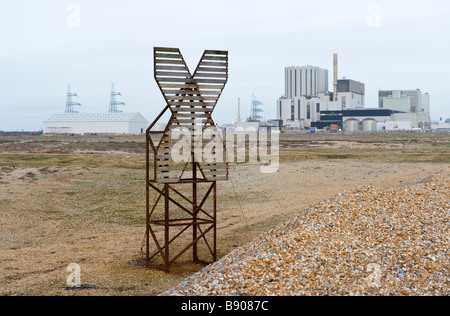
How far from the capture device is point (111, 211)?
2903 centimetres

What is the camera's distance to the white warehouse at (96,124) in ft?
554

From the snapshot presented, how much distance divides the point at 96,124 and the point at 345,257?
6533 inches

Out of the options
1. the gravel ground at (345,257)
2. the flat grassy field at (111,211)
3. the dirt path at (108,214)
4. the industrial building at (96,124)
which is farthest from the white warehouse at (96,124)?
the gravel ground at (345,257)

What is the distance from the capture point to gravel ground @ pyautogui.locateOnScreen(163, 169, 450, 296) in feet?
37.7

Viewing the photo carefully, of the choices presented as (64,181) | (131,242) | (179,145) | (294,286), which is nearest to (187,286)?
(294,286)

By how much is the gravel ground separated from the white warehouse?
156 metres

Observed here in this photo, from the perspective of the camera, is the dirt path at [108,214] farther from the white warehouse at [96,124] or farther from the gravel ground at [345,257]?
the white warehouse at [96,124]

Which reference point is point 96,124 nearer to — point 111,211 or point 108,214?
point 111,211

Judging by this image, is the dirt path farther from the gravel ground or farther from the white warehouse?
the white warehouse

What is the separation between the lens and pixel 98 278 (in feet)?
51.1

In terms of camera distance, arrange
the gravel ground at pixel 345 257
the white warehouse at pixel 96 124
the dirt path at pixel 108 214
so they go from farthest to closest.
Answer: the white warehouse at pixel 96 124 → the dirt path at pixel 108 214 → the gravel ground at pixel 345 257

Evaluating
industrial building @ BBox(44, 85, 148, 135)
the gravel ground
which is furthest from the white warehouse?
the gravel ground

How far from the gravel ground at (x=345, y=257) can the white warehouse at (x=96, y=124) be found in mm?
155861

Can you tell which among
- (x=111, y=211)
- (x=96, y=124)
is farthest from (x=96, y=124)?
(x=111, y=211)
